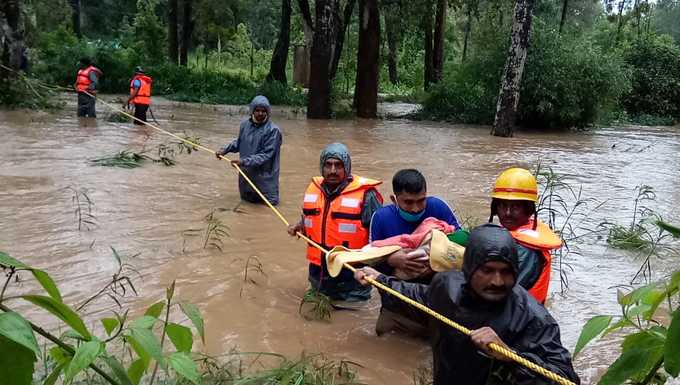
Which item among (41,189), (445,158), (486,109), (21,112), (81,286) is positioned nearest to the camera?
(81,286)

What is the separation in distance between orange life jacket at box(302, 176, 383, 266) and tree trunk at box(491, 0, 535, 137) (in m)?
11.8

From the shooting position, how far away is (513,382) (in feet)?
8.61

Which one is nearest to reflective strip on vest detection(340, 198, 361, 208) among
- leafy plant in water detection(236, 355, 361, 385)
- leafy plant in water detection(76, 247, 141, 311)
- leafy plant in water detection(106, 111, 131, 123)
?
leafy plant in water detection(236, 355, 361, 385)

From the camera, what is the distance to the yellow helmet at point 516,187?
3.65 metres

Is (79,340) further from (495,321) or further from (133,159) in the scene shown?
(133,159)

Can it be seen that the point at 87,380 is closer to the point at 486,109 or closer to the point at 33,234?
the point at 33,234

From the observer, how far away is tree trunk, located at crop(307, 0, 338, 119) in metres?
17.6

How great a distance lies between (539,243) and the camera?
11.2 feet

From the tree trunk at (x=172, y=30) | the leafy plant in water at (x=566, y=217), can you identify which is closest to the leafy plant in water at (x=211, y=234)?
the leafy plant in water at (x=566, y=217)

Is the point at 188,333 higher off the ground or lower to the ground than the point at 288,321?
higher

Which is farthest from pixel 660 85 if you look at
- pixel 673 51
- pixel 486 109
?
pixel 486 109

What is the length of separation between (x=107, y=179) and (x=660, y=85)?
22412 mm

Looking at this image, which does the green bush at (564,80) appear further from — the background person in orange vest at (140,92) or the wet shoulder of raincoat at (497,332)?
the wet shoulder of raincoat at (497,332)

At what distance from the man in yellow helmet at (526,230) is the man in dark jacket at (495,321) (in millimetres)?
680
